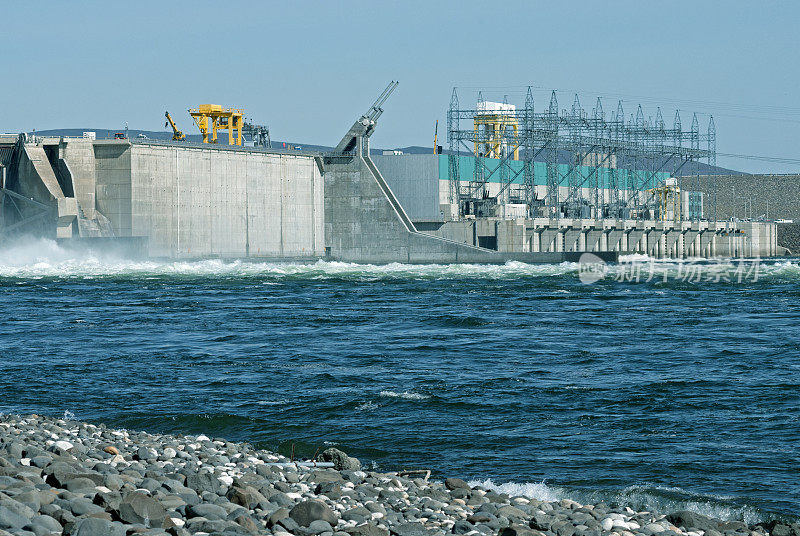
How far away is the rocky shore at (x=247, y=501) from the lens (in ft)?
Answer: 25.5

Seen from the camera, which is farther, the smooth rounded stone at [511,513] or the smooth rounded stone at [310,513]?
the smooth rounded stone at [511,513]

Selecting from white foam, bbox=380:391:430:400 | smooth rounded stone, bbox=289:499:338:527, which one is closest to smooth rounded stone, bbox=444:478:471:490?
smooth rounded stone, bbox=289:499:338:527

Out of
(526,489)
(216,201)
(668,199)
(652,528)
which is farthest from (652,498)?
(668,199)

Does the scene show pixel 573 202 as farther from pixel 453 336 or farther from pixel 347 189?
pixel 453 336

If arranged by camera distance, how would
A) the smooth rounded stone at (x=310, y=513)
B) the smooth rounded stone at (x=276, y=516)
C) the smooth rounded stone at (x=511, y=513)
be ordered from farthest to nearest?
the smooth rounded stone at (x=511, y=513)
the smooth rounded stone at (x=310, y=513)
the smooth rounded stone at (x=276, y=516)

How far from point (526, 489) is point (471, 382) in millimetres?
7723

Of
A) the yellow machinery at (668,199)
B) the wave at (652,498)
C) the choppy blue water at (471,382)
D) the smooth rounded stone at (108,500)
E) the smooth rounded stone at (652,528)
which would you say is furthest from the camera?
the yellow machinery at (668,199)

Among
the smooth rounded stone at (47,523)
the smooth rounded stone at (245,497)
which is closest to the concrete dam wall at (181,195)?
the smooth rounded stone at (245,497)

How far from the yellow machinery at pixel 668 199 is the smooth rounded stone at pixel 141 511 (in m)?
104

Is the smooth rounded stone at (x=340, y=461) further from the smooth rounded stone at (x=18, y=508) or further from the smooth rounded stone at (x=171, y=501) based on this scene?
the smooth rounded stone at (x=18, y=508)

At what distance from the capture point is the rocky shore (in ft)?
25.5

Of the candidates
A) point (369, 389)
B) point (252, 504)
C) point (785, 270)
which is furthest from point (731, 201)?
point (252, 504)

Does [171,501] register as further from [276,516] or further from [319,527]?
[319,527]

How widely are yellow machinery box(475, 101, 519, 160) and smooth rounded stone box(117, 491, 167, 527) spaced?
83.0 meters
